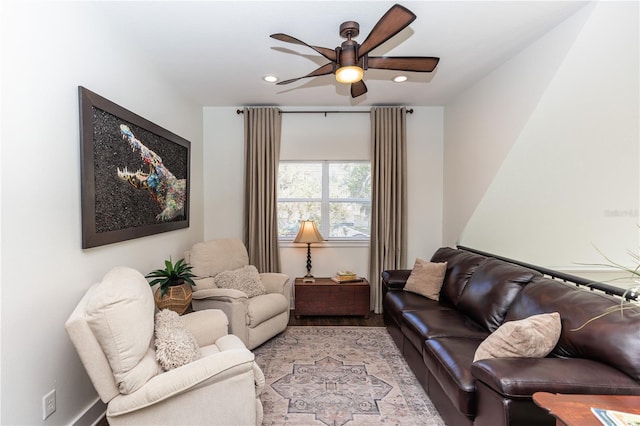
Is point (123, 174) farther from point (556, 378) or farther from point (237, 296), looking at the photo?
point (556, 378)

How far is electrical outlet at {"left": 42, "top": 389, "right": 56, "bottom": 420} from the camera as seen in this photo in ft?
5.56

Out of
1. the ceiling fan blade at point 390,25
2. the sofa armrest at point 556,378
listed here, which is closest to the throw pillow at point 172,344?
the sofa armrest at point 556,378

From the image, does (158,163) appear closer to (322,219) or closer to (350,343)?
(322,219)

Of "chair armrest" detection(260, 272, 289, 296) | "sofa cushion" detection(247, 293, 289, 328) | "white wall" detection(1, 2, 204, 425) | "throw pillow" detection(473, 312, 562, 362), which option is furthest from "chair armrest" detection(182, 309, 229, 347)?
"throw pillow" detection(473, 312, 562, 362)

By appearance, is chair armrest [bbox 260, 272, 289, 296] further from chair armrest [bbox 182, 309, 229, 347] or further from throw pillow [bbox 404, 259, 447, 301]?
throw pillow [bbox 404, 259, 447, 301]

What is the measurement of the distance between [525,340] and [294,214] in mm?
3189

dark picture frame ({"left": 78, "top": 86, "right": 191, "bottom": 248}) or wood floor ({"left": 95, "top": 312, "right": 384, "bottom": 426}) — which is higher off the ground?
dark picture frame ({"left": 78, "top": 86, "right": 191, "bottom": 248})

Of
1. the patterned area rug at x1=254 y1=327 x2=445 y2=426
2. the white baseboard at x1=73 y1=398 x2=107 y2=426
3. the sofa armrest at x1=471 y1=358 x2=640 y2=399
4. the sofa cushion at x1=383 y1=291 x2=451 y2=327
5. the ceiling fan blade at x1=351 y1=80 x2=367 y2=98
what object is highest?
the ceiling fan blade at x1=351 y1=80 x2=367 y2=98

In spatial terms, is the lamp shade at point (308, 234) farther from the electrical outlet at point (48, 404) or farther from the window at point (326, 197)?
the electrical outlet at point (48, 404)

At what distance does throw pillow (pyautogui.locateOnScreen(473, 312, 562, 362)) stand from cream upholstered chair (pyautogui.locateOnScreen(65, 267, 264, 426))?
1311mm

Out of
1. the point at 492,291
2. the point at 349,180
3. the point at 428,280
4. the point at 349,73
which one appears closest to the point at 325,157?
the point at 349,180

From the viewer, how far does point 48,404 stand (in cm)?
172

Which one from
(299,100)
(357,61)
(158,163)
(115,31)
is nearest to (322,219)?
(299,100)

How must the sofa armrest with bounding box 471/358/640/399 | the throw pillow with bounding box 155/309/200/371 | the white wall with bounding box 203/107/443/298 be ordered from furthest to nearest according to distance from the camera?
the white wall with bounding box 203/107/443/298, the throw pillow with bounding box 155/309/200/371, the sofa armrest with bounding box 471/358/640/399
